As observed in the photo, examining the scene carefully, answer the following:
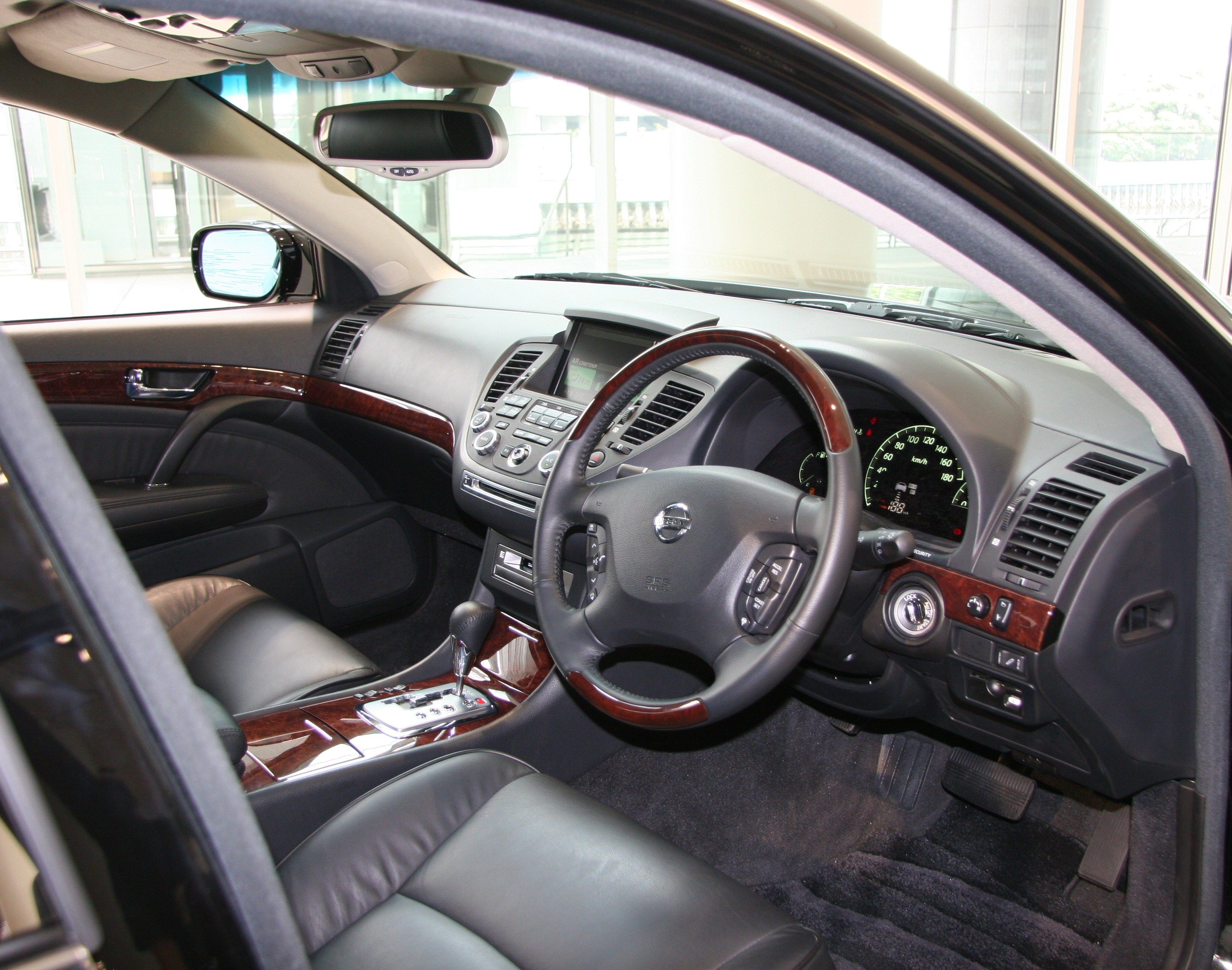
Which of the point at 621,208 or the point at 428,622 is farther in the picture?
the point at 621,208

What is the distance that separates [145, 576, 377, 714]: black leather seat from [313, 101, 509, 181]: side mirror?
0.94m

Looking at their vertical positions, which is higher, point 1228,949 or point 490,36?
point 490,36

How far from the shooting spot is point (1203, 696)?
4.55ft

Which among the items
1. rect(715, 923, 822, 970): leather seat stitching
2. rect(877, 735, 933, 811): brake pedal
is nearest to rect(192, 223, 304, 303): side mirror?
rect(877, 735, 933, 811): brake pedal

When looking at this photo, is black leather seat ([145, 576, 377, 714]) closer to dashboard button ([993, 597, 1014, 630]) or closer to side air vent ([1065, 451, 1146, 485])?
dashboard button ([993, 597, 1014, 630])

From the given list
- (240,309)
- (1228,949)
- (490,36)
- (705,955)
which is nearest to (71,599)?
(490,36)

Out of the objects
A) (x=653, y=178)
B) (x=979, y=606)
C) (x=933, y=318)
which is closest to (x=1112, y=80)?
(x=653, y=178)

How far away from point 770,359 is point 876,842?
1225mm

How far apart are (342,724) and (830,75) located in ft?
4.89

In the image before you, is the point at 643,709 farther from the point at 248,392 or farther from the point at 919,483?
the point at 248,392

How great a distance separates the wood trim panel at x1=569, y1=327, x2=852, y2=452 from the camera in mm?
1326

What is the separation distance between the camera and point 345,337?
2.80 m

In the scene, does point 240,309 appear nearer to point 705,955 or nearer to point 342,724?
point 342,724

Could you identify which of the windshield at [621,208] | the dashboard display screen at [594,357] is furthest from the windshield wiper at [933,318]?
the dashboard display screen at [594,357]
